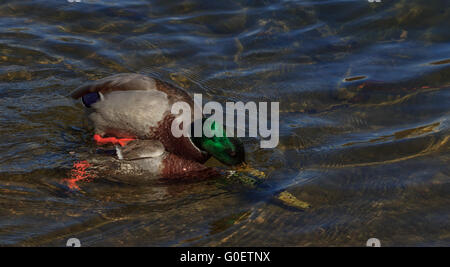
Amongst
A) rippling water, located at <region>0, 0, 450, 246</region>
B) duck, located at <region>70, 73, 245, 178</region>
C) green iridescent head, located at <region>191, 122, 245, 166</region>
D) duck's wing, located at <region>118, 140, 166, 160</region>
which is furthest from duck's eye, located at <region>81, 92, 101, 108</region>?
green iridescent head, located at <region>191, 122, 245, 166</region>

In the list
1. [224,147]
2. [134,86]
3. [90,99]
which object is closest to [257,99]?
[134,86]

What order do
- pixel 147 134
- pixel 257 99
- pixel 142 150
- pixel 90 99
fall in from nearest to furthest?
1. pixel 142 150
2. pixel 147 134
3. pixel 90 99
4. pixel 257 99

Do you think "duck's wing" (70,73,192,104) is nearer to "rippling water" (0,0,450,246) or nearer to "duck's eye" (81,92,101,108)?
"duck's eye" (81,92,101,108)

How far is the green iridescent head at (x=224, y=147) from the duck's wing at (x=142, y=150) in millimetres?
367

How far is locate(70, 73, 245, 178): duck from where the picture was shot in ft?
14.0

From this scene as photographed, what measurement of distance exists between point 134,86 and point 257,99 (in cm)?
142

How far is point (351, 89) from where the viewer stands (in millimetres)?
5602

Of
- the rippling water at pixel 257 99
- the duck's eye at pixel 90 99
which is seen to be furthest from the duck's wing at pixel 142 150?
the duck's eye at pixel 90 99

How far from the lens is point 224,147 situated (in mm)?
4102

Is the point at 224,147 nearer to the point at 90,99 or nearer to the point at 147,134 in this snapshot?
the point at 147,134

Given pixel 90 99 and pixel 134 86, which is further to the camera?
pixel 90 99

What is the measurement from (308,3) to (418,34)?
1648 millimetres

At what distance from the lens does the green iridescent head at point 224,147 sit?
13.2 ft
